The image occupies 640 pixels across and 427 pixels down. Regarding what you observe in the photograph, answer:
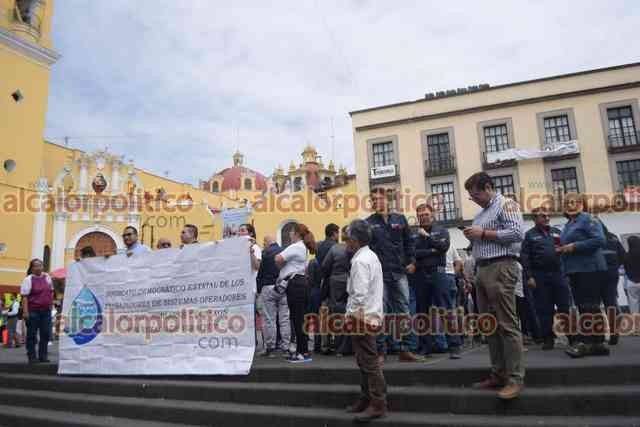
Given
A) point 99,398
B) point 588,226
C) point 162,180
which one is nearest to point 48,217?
point 162,180

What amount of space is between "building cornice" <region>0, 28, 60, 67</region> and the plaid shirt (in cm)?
2648

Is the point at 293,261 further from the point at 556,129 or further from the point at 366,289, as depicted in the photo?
the point at 556,129

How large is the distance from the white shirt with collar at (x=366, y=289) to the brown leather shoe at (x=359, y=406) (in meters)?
0.74

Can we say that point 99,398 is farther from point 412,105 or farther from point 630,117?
point 630,117

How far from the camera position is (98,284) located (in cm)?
676

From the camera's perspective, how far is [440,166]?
23625mm

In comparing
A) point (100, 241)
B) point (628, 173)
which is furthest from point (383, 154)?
point (100, 241)

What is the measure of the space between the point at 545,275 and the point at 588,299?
3.14 feet

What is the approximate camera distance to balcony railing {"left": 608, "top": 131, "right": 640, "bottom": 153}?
21172mm

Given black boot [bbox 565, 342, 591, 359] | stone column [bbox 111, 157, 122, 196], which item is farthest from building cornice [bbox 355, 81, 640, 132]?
black boot [bbox 565, 342, 591, 359]

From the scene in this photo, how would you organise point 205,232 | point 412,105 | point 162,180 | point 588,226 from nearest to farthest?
point 588,226, point 412,105, point 205,232, point 162,180

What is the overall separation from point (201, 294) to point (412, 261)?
2.66 meters

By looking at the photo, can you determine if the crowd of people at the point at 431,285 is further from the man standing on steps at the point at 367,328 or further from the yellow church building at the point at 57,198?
the yellow church building at the point at 57,198

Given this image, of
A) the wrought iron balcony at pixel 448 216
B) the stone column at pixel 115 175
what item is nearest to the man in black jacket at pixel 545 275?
the wrought iron balcony at pixel 448 216
